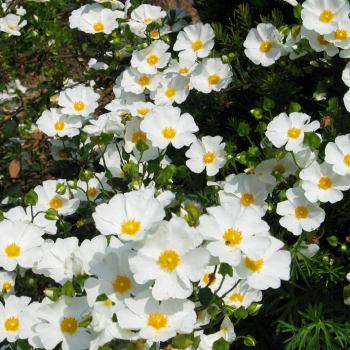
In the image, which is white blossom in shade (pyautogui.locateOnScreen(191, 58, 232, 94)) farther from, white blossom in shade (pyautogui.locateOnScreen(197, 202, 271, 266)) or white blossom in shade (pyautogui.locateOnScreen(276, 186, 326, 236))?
white blossom in shade (pyautogui.locateOnScreen(197, 202, 271, 266))

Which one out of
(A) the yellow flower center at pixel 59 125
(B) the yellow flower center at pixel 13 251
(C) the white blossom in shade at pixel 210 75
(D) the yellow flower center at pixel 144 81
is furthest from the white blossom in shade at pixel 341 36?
(B) the yellow flower center at pixel 13 251

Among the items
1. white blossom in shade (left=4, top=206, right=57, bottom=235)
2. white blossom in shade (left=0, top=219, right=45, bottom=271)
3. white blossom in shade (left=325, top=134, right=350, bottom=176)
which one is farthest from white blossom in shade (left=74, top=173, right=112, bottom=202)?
white blossom in shade (left=325, top=134, right=350, bottom=176)

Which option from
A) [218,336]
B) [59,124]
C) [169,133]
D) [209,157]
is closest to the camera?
[218,336]

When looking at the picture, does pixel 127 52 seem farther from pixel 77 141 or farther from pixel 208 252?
pixel 208 252

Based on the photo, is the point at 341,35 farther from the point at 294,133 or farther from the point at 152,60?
the point at 152,60

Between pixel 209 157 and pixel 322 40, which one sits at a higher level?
pixel 322 40

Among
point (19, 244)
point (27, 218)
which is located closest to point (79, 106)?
point (27, 218)

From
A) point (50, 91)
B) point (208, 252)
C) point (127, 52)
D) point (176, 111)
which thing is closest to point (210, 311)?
point (208, 252)
